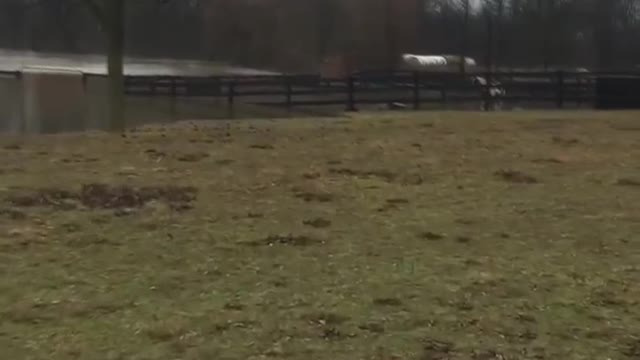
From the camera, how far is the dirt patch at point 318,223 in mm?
7807

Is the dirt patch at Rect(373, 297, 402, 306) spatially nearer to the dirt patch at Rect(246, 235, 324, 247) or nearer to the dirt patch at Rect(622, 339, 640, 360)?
the dirt patch at Rect(622, 339, 640, 360)

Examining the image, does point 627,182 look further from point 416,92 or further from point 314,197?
point 416,92

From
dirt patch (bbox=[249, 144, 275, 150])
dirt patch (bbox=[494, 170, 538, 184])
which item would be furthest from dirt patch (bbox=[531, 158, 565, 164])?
dirt patch (bbox=[249, 144, 275, 150])

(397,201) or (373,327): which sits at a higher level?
(397,201)

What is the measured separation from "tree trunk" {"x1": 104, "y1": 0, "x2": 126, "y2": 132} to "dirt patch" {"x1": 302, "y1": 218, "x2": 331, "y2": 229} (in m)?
11.0

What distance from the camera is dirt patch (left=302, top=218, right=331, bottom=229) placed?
7.81 m

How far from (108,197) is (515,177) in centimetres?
420

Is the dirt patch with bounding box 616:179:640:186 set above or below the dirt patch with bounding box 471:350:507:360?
above

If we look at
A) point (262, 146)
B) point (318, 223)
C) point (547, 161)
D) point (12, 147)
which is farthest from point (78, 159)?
point (547, 161)

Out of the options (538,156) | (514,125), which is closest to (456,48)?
(514,125)

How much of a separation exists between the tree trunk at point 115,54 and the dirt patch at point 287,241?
11618 mm

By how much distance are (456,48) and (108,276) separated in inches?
2455

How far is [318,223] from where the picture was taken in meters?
7.92

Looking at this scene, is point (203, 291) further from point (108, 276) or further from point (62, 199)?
point (62, 199)
